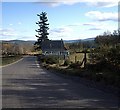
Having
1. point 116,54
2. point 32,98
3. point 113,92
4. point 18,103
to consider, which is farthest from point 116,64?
point 18,103

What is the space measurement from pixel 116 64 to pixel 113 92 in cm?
650

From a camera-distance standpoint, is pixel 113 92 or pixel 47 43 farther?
pixel 47 43

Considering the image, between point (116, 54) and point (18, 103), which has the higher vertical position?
point (116, 54)

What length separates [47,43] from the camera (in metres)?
121

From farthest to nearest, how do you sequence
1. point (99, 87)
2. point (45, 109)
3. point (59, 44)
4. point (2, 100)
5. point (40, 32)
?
point (40, 32) < point (59, 44) < point (99, 87) < point (2, 100) < point (45, 109)

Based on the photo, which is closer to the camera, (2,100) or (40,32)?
(2,100)

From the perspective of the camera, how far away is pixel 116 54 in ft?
75.7

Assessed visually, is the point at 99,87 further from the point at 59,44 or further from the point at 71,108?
the point at 59,44

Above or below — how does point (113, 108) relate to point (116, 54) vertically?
below

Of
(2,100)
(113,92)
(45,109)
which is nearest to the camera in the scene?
(45,109)

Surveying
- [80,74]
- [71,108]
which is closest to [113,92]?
[71,108]

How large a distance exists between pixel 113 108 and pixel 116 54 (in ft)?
36.7

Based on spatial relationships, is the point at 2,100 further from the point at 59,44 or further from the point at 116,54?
the point at 59,44

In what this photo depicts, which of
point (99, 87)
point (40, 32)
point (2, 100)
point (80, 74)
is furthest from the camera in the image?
point (40, 32)
